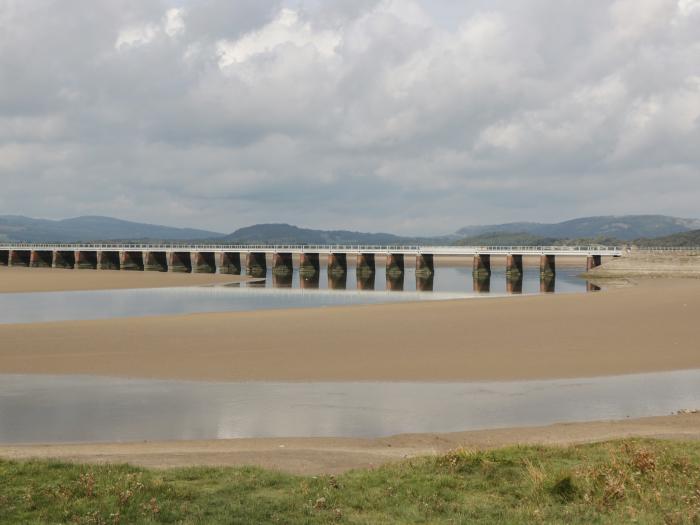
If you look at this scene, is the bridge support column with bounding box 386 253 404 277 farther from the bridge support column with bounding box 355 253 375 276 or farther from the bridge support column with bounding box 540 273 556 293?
the bridge support column with bounding box 540 273 556 293

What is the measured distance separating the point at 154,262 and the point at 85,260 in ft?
34.4

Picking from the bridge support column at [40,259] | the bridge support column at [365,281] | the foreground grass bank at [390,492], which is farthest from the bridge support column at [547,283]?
the bridge support column at [40,259]

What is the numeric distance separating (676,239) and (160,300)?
185m

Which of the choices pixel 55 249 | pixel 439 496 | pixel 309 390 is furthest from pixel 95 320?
pixel 55 249

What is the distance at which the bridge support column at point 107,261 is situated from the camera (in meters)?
95.6

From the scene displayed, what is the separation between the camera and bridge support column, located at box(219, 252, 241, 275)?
89.8 m

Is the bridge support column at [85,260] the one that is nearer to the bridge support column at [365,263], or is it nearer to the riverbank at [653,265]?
the bridge support column at [365,263]

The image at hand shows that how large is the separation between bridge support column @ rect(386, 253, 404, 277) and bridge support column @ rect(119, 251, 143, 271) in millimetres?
34957

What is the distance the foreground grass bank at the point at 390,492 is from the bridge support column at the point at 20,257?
10032 cm

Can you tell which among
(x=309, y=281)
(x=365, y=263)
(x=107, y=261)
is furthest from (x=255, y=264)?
(x=107, y=261)

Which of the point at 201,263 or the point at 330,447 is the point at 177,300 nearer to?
the point at 330,447

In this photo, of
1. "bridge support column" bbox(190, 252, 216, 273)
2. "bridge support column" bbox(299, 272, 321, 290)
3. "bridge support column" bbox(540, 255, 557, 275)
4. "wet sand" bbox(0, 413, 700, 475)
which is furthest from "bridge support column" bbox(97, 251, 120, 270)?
"wet sand" bbox(0, 413, 700, 475)

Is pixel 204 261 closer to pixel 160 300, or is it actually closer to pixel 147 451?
pixel 160 300

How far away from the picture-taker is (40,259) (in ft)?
329
